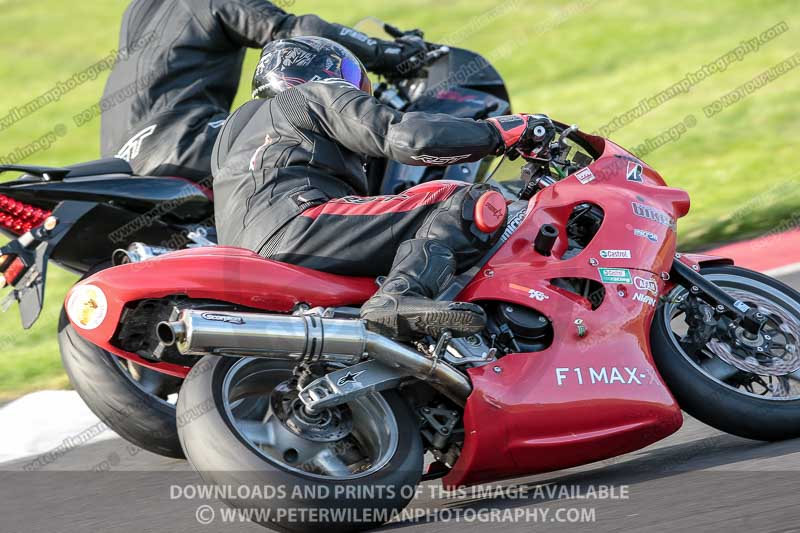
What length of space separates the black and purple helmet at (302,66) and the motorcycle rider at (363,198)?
0.09 m

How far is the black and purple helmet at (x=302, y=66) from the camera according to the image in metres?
4.69

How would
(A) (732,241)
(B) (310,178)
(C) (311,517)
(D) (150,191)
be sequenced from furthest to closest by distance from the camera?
(A) (732,241) → (D) (150,191) → (B) (310,178) → (C) (311,517)

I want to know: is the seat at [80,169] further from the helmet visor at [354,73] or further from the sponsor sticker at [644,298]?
the sponsor sticker at [644,298]

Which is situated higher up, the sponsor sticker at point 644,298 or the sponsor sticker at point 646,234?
the sponsor sticker at point 646,234

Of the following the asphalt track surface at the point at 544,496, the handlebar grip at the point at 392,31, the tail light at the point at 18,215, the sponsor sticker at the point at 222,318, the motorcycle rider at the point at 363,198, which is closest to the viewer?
the asphalt track surface at the point at 544,496

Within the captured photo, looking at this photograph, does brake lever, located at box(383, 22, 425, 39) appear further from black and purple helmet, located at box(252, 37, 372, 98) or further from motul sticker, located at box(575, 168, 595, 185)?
motul sticker, located at box(575, 168, 595, 185)

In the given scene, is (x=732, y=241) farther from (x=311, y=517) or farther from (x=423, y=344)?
(x=311, y=517)

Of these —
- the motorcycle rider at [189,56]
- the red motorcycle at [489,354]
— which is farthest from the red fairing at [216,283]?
the motorcycle rider at [189,56]

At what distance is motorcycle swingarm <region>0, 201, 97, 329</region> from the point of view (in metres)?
5.07

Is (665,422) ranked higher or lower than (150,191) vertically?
higher

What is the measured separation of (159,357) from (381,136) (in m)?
1.08

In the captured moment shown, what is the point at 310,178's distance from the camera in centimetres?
444

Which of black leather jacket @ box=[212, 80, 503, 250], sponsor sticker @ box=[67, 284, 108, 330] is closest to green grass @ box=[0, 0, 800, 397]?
black leather jacket @ box=[212, 80, 503, 250]

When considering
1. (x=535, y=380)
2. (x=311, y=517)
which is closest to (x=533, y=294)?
(x=535, y=380)
